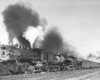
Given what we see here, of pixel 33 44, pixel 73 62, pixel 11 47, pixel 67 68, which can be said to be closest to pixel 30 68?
pixel 11 47

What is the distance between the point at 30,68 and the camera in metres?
23.9

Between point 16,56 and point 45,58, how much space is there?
7.23m

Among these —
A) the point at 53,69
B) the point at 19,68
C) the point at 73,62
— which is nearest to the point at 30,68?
the point at 19,68

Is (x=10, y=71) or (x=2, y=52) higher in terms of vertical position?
(x=2, y=52)

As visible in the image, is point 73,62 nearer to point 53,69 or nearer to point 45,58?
point 53,69

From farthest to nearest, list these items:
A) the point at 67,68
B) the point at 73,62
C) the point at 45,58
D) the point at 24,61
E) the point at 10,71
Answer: the point at 73,62
the point at 67,68
the point at 45,58
the point at 24,61
the point at 10,71

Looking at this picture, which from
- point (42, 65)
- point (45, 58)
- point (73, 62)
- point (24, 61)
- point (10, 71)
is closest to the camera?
point (10, 71)

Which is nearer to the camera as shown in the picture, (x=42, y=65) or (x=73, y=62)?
(x=42, y=65)

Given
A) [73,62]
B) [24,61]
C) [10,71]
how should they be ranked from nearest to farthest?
1. [10,71]
2. [24,61]
3. [73,62]

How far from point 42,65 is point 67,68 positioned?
38.7ft

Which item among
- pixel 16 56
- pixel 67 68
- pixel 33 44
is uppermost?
pixel 33 44

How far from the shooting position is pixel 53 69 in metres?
31.7

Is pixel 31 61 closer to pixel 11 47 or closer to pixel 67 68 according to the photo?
pixel 11 47

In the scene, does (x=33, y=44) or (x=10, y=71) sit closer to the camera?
(x=10, y=71)
